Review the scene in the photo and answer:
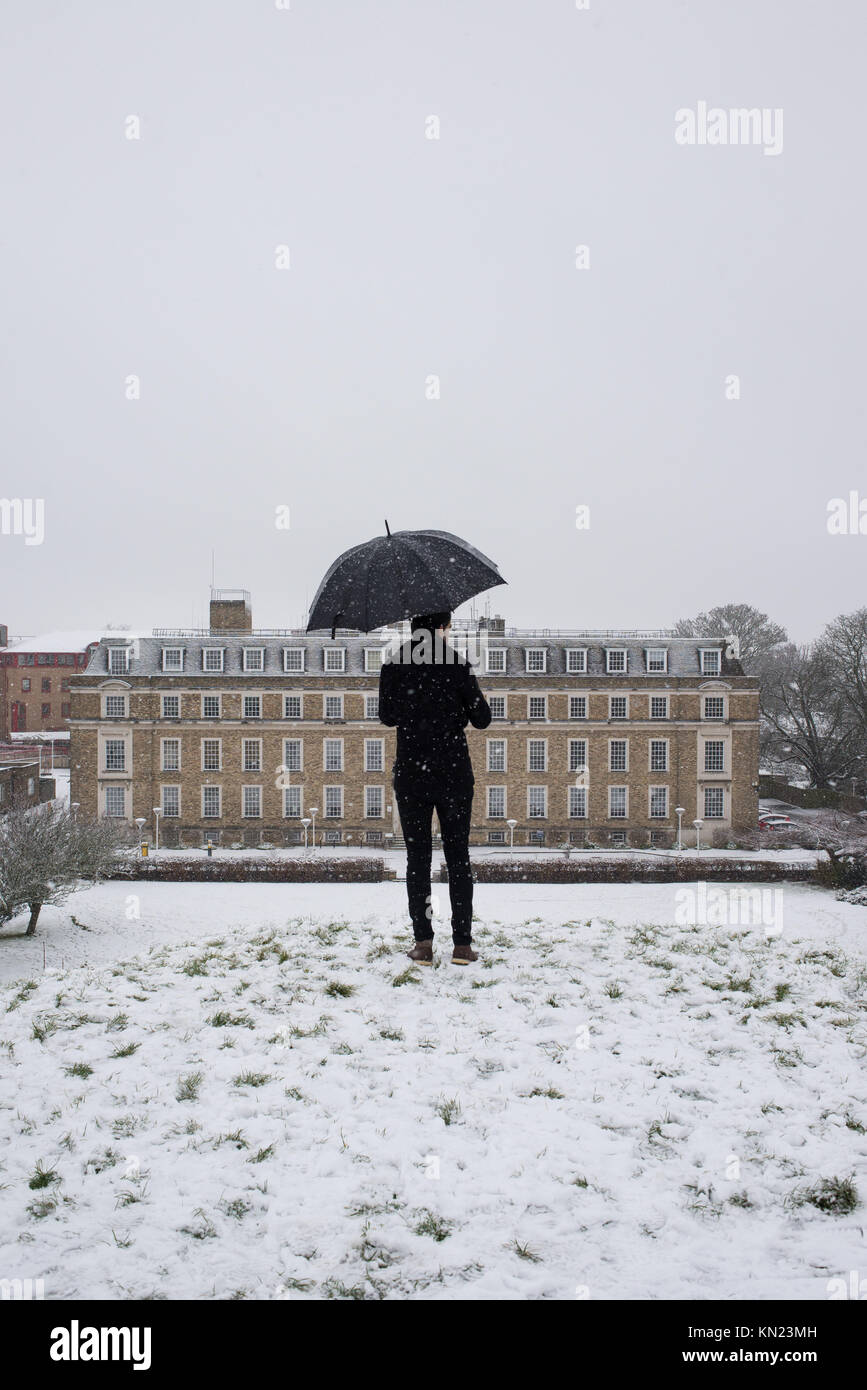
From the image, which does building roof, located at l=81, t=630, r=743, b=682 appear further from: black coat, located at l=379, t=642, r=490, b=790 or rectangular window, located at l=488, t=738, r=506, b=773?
black coat, located at l=379, t=642, r=490, b=790

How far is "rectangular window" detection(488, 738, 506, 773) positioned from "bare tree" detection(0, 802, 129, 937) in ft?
81.5

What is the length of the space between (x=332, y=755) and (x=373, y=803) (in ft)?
12.1

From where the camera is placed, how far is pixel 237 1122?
195 inches

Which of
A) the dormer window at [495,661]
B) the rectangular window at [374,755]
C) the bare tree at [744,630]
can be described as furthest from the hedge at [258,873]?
the bare tree at [744,630]

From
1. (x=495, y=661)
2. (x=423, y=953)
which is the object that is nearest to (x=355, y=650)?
(x=495, y=661)

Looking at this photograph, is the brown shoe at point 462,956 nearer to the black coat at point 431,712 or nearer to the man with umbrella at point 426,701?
the man with umbrella at point 426,701

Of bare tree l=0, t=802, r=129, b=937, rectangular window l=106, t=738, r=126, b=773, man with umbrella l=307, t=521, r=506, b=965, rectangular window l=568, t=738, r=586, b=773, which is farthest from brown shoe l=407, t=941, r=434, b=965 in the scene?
rectangular window l=106, t=738, r=126, b=773

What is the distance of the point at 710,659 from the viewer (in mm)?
48438

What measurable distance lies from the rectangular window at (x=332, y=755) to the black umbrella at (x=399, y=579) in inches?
1595
